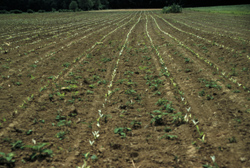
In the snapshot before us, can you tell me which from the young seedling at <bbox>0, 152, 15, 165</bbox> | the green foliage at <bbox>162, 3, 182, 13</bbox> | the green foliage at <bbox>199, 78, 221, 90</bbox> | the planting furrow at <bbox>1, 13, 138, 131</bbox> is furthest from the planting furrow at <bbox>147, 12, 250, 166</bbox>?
the green foliage at <bbox>162, 3, 182, 13</bbox>

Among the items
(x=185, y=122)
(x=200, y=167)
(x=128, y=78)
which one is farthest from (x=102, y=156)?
(x=128, y=78)

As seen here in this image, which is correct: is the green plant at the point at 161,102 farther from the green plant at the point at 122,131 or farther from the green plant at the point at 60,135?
the green plant at the point at 60,135

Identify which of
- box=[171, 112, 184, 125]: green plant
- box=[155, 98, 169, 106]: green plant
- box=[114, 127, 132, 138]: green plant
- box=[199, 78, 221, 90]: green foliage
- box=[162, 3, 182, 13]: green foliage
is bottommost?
box=[114, 127, 132, 138]: green plant

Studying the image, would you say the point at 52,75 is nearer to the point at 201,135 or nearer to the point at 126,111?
the point at 126,111

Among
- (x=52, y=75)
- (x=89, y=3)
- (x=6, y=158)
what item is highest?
(x=89, y=3)

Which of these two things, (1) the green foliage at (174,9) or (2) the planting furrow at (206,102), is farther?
(1) the green foliage at (174,9)

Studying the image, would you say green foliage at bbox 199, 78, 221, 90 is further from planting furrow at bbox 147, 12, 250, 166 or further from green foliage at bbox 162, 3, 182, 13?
green foliage at bbox 162, 3, 182, 13

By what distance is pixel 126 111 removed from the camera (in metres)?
5.13

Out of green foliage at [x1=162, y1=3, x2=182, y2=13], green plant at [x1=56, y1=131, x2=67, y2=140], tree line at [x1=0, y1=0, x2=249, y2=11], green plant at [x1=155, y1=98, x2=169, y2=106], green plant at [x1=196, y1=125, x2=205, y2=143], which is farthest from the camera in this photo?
tree line at [x1=0, y1=0, x2=249, y2=11]

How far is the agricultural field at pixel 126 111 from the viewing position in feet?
11.7

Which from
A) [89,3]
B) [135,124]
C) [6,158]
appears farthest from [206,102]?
[89,3]

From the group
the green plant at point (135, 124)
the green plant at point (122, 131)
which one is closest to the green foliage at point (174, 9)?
the green plant at point (135, 124)

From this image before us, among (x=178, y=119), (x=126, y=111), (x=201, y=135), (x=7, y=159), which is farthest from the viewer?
(x=126, y=111)

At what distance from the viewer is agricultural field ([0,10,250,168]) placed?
11.7ft
